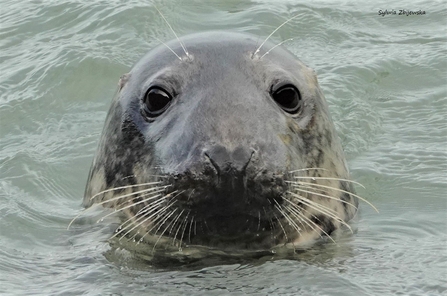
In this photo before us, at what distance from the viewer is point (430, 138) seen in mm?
8523

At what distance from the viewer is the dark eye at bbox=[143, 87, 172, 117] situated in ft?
18.1

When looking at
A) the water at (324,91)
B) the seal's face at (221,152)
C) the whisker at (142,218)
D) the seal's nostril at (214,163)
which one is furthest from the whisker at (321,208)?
the whisker at (142,218)

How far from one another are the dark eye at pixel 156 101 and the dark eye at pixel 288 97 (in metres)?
0.59

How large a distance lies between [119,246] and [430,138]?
3.93 meters

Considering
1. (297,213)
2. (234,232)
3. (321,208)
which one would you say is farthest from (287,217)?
(321,208)

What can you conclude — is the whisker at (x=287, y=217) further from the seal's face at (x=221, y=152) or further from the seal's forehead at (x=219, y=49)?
the seal's forehead at (x=219, y=49)

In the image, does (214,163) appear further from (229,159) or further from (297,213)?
(297,213)

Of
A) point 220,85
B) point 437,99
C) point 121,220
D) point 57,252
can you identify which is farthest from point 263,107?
point 437,99

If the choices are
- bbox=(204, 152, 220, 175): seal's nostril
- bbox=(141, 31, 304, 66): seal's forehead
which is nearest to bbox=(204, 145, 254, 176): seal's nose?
bbox=(204, 152, 220, 175): seal's nostril

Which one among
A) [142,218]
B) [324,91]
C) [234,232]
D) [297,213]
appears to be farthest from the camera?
[324,91]

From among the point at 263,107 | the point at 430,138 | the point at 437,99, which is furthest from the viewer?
the point at 437,99

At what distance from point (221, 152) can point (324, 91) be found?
4637 mm

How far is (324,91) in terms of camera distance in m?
9.26

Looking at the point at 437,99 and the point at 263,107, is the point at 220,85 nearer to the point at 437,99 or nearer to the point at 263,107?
the point at 263,107
